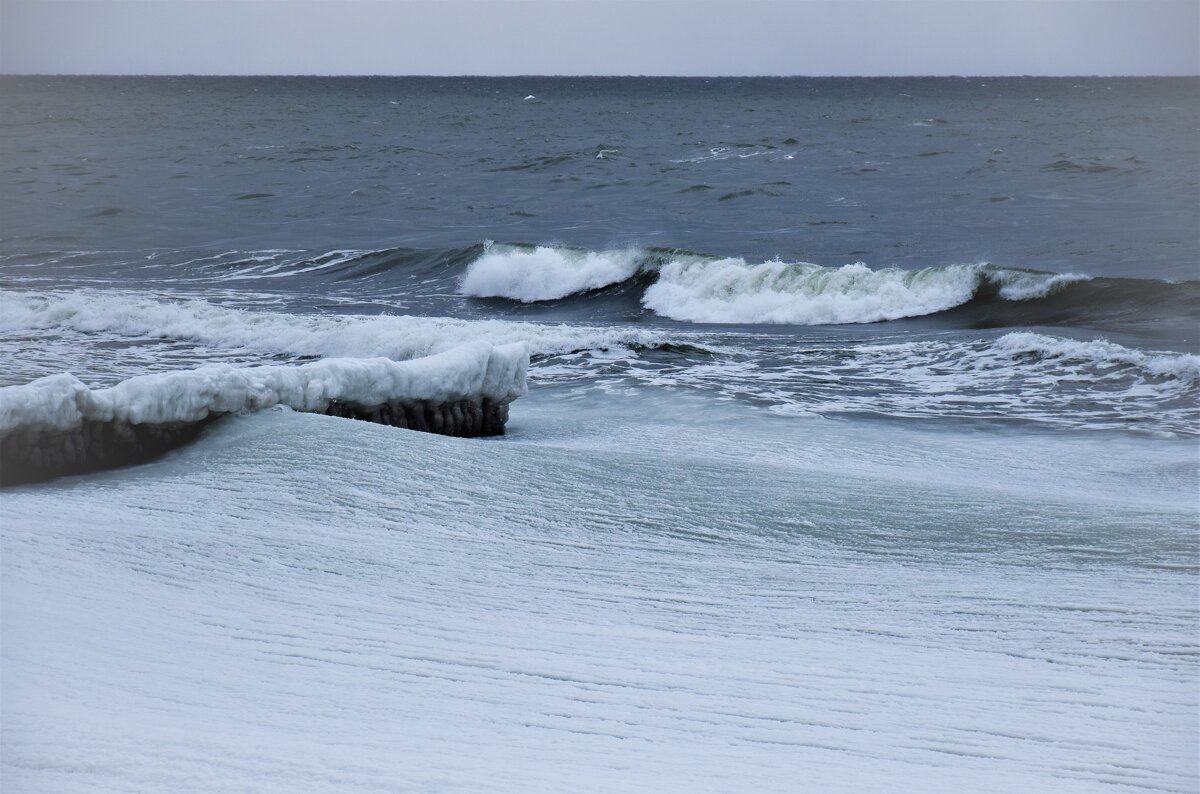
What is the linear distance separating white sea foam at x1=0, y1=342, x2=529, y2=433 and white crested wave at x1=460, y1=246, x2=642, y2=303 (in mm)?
10377

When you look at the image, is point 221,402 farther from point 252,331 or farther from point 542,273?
point 542,273

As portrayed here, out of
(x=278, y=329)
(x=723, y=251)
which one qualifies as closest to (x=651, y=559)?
(x=278, y=329)

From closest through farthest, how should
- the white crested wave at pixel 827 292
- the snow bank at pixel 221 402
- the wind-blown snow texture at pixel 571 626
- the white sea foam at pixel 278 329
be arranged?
1. the wind-blown snow texture at pixel 571 626
2. the snow bank at pixel 221 402
3. the white sea foam at pixel 278 329
4. the white crested wave at pixel 827 292

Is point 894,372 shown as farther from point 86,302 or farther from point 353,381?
point 86,302

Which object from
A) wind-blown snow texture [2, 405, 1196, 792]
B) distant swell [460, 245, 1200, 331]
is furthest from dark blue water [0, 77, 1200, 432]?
wind-blown snow texture [2, 405, 1196, 792]

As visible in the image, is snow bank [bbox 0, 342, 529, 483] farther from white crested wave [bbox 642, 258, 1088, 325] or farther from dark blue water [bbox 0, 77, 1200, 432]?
white crested wave [bbox 642, 258, 1088, 325]

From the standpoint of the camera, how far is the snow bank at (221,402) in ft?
15.5

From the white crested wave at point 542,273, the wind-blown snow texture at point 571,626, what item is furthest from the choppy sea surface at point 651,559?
the white crested wave at point 542,273

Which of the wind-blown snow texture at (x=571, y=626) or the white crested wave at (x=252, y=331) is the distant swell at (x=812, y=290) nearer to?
Result: the white crested wave at (x=252, y=331)

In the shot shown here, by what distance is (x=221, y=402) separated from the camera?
5.49 metres

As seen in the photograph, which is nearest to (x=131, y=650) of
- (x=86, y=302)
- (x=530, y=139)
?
(x=86, y=302)

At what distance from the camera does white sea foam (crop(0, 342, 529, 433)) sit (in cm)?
473

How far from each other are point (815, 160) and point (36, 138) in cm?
2969

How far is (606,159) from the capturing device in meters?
34.4
